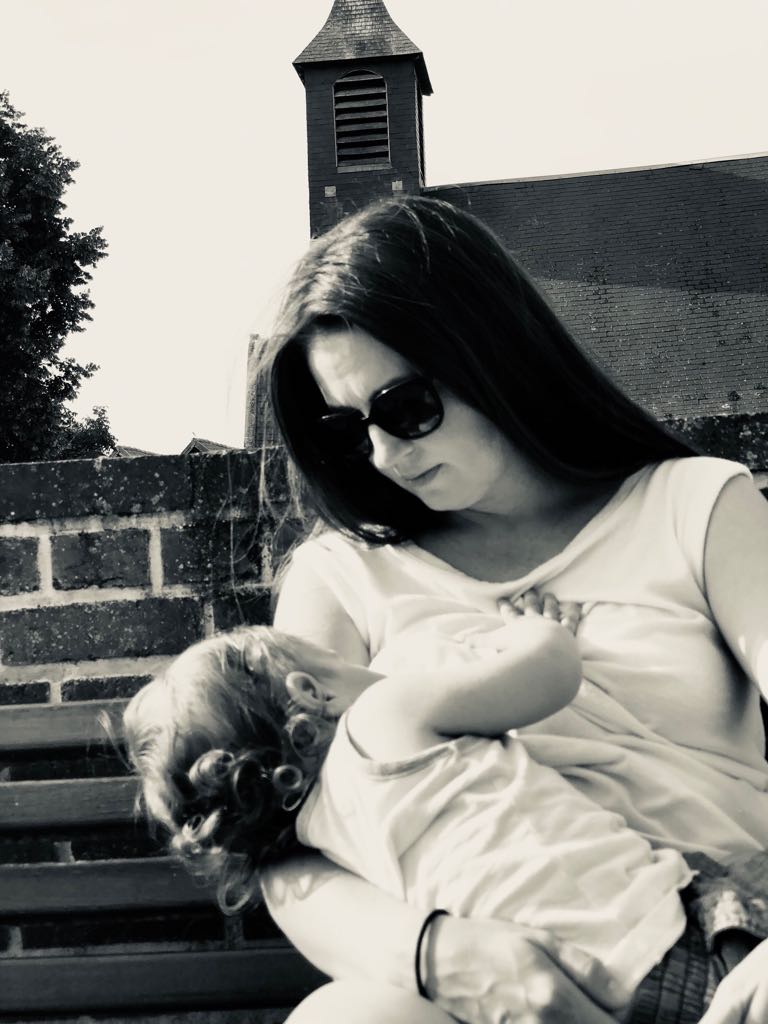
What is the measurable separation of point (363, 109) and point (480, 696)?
28.2 meters

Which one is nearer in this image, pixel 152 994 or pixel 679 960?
pixel 679 960

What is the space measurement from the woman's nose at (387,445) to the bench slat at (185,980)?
869 mm

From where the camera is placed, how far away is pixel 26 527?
9.57 feet

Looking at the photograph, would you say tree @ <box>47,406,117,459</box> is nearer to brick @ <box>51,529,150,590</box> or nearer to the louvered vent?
the louvered vent

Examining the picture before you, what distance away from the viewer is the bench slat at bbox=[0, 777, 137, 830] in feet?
7.78

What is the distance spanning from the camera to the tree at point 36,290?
23.5m

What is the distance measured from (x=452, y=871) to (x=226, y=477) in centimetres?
141

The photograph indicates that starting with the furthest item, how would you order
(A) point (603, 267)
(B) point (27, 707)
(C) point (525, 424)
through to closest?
1. (A) point (603, 267)
2. (B) point (27, 707)
3. (C) point (525, 424)

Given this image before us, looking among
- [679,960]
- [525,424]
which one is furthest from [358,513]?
[679,960]

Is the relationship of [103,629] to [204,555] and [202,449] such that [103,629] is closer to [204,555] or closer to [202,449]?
[204,555]

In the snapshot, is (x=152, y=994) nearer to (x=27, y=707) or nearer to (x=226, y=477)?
(x=27, y=707)

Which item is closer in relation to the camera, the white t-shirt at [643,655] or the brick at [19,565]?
the white t-shirt at [643,655]

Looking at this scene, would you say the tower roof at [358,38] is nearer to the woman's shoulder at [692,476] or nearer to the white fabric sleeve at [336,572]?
the white fabric sleeve at [336,572]

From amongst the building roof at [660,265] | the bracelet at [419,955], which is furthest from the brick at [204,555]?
the building roof at [660,265]
